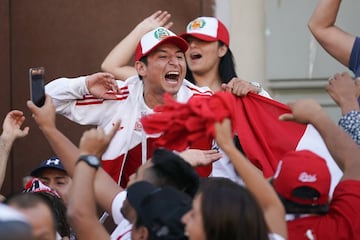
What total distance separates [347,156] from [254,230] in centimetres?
107

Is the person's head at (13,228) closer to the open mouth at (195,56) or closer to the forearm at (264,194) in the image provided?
the forearm at (264,194)

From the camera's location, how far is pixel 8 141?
19.4 ft

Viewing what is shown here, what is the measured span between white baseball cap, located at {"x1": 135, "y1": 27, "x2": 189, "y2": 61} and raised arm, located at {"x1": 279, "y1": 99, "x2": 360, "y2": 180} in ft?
4.94

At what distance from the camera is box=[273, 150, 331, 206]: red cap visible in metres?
4.39

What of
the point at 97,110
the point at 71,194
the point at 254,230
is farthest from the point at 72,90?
the point at 254,230

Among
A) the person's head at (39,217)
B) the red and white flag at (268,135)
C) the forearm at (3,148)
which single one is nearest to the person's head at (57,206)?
the forearm at (3,148)

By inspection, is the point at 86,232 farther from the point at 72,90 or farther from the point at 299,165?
the point at 72,90

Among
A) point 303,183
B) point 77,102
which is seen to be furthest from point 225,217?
point 77,102

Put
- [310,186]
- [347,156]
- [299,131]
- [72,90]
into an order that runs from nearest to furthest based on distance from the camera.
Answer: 1. [310,186]
2. [347,156]
3. [299,131]
4. [72,90]

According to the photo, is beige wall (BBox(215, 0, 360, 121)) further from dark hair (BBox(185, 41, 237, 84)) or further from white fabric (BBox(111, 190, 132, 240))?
white fabric (BBox(111, 190, 132, 240))

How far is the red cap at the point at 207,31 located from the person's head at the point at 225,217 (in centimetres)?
296

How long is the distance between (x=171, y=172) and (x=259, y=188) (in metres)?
0.41

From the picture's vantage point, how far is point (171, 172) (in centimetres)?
452

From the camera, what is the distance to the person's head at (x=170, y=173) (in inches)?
177
